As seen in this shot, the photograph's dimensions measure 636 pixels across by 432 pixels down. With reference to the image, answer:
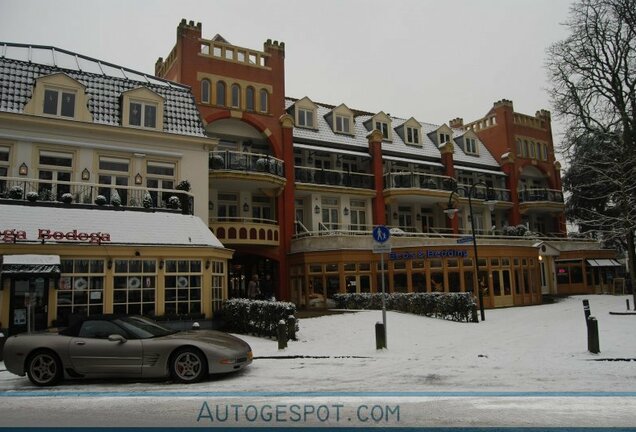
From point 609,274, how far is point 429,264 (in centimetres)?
1976

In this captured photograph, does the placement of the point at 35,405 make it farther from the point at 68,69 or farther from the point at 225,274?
the point at 68,69

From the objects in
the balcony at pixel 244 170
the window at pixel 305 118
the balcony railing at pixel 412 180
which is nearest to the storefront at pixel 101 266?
the balcony at pixel 244 170

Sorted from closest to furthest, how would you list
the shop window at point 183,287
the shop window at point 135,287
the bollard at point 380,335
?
1. the bollard at point 380,335
2. the shop window at point 135,287
3. the shop window at point 183,287

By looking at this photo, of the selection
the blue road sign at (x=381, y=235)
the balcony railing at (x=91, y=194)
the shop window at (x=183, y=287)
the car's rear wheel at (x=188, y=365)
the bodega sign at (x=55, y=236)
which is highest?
the balcony railing at (x=91, y=194)

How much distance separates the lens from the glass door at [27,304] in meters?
14.2

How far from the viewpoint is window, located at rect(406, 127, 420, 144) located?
A: 118 ft

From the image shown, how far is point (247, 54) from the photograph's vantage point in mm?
27750

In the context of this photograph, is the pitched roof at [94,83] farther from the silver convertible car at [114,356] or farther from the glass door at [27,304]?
the silver convertible car at [114,356]

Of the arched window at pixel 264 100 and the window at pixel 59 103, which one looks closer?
the window at pixel 59 103

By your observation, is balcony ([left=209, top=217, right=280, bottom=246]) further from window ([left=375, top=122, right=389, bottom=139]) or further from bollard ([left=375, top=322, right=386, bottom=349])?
bollard ([left=375, top=322, right=386, bottom=349])

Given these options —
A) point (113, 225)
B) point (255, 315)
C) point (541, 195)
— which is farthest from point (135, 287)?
point (541, 195)

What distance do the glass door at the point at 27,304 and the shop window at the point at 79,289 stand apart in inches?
15.8

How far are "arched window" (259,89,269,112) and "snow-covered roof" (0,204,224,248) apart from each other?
11351mm

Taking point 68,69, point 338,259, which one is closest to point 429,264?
point 338,259
